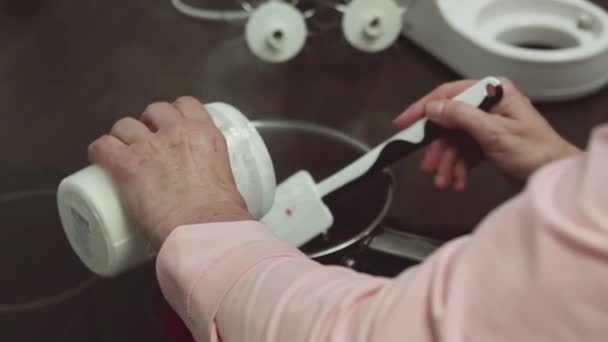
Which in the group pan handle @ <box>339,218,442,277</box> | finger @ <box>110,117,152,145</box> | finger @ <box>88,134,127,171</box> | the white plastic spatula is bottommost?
pan handle @ <box>339,218,442,277</box>

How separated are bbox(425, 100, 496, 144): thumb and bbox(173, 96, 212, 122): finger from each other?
0.19 meters

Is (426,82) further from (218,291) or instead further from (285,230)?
(218,291)

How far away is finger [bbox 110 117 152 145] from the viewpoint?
54 centimetres

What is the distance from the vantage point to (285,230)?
0.69m

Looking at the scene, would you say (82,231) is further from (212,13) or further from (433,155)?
(212,13)

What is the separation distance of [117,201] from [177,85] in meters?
0.39

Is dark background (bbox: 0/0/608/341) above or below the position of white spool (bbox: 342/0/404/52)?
below

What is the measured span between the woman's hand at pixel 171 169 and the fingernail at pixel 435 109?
0.18 metres

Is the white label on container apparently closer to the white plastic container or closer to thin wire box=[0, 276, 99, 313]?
the white plastic container

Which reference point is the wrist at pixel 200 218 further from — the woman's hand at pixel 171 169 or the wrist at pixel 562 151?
the wrist at pixel 562 151

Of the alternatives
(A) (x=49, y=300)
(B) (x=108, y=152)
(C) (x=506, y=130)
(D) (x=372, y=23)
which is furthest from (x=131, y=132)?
(D) (x=372, y=23)

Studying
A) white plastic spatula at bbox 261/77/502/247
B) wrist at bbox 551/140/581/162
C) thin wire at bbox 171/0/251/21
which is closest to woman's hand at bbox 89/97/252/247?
white plastic spatula at bbox 261/77/502/247

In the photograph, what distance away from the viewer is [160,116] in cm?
56

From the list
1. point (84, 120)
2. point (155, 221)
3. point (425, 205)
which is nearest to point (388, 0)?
point (425, 205)
